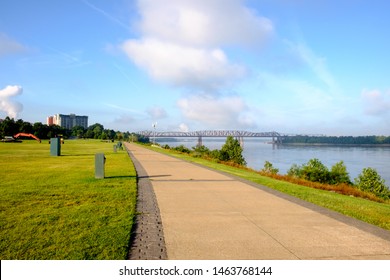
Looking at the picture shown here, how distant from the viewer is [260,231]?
570 cm

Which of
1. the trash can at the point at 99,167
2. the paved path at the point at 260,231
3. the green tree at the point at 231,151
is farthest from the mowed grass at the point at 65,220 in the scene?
the green tree at the point at 231,151

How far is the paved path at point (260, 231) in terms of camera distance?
463cm

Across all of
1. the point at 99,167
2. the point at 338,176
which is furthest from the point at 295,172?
the point at 99,167

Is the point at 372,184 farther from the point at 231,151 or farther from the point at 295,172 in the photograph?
the point at 231,151

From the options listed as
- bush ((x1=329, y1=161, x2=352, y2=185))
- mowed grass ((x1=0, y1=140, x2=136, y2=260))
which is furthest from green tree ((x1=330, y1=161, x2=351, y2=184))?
mowed grass ((x1=0, y1=140, x2=136, y2=260))

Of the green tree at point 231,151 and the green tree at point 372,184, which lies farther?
the green tree at point 231,151

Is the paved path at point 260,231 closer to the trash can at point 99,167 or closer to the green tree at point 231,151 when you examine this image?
the trash can at point 99,167

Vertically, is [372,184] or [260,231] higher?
[260,231]

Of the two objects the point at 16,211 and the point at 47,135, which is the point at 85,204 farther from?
the point at 47,135

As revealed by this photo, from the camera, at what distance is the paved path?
4.63 m

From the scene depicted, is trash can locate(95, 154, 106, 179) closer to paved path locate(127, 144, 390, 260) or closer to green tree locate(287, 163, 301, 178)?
paved path locate(127, 144, 390, 260)

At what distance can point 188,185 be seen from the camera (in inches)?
452
